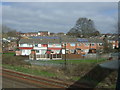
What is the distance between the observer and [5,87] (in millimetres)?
9992

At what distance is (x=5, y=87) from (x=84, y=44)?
44549 mm

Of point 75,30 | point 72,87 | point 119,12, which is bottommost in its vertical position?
point 72,87

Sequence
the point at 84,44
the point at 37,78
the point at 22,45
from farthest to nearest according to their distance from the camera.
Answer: the point at 84,44 → the point at 22,45 → the point at 37,78

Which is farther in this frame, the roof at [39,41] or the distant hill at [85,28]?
the distant hill at [85,28]

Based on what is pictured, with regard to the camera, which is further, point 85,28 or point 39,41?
point 85,28

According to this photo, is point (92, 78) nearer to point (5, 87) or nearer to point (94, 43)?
point (5, 87)

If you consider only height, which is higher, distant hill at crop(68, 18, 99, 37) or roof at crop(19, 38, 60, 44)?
distant hill at crop(68, 18, 99, 37)

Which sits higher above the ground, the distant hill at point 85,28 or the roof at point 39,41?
the distant hill at point 85,28

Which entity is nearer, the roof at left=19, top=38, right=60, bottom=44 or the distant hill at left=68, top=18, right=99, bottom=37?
the roof at left=19, top=38, right=60, bottom=44

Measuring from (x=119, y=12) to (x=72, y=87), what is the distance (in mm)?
7183

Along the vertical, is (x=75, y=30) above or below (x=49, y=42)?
above

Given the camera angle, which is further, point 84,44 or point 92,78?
point 84,44

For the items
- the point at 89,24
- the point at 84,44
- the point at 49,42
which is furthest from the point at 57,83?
the point at 89,24

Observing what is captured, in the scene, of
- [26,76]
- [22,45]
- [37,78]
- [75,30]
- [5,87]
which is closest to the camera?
[5,87]
